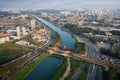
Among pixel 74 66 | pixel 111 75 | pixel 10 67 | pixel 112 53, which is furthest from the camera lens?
pixel 112 53

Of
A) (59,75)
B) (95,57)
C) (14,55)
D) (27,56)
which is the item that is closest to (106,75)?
(59,75)

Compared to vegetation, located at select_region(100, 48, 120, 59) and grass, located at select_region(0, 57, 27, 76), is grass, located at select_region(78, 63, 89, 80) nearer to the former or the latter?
vegetation, located at select_region(100, 48, 120, 59)


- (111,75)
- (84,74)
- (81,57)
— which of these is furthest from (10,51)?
(111,75)

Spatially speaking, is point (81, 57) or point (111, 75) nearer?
point (111, 75)

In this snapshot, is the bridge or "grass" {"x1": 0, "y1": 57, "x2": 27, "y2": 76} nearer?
"grass" {"x1": 0, "y1": 57, "x2": 27, "y2": 76}

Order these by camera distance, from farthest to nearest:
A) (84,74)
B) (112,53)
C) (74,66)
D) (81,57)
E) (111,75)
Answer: (112,53) < (81,57) < (74,66) < (84,74) < (111,75)

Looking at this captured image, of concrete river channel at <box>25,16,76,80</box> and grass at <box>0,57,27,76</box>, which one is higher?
grass at <box>0,57,27,76</box>

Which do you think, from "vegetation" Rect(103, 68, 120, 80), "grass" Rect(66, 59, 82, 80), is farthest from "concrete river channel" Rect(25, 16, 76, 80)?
"vegetation" Rect(103, 68, 120, 80)

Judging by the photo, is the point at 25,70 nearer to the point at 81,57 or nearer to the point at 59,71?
the point at 59,71

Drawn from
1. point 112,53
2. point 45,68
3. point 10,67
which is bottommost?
point 45,68

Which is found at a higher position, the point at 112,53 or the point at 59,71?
the point at 112,53

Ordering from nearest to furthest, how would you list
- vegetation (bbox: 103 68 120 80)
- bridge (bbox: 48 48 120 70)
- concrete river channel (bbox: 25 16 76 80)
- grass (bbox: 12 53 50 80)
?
vegetation (bbox: 103 68 120 80), grass (bbox: 12 53 50 80), concrete river channel (bbox: 25 16 76 80), bridge (bbox: 48 48 120 70)
